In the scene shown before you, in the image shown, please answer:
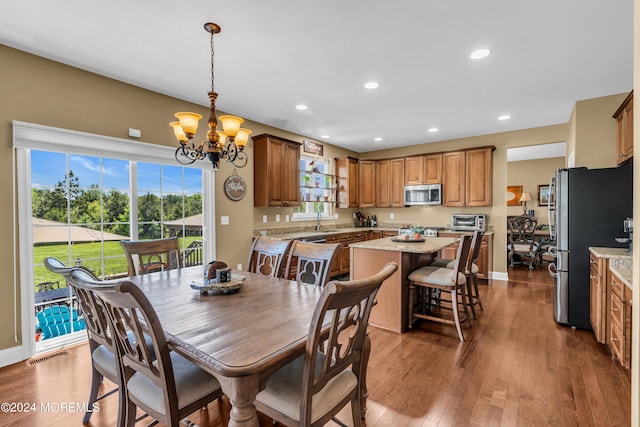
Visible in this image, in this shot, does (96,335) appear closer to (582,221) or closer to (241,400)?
(241,400)

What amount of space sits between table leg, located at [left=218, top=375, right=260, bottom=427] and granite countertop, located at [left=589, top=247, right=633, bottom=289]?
243 centimetres

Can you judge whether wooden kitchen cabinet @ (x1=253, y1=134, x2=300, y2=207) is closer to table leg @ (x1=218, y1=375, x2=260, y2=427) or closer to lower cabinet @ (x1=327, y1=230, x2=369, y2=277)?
lower cabinet @ (x1=327, y1=230, x2=369, y2=277)

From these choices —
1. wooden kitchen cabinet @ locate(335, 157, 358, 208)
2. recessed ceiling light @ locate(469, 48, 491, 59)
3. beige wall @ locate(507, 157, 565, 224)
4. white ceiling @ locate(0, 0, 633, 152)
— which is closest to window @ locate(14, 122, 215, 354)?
white ceiling @ locate(0, 0, 633, 152)

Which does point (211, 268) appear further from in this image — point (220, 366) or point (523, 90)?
point (523, 90)

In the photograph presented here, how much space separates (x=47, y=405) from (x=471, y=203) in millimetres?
5852

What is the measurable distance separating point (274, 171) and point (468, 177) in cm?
349

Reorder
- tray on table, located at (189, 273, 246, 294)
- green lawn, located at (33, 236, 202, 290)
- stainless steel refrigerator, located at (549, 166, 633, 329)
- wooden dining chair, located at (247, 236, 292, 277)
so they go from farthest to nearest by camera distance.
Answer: stainless steel refrigerator, located at (549, 166, 633, 329)
green lawn, located at (33, 236, 202, 290)
wooden dining chair, located at (247, 236, 292, 277)
tray on table, located at (189, 273, 246, 294)

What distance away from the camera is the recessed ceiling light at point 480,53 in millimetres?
2541

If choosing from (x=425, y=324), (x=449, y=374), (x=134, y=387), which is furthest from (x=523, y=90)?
(x=134, y=387)

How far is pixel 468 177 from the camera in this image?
5.40 metres

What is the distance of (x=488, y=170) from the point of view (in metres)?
5.18

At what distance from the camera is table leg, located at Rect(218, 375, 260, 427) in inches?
41.6

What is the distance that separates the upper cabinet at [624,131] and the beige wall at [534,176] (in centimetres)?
516

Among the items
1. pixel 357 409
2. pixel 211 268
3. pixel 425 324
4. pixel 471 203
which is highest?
pixel 471 203
